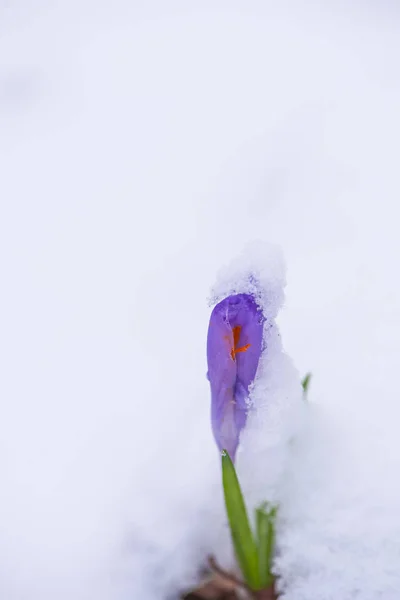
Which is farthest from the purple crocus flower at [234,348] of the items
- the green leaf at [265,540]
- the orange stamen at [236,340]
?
the green leaf at [265,540]

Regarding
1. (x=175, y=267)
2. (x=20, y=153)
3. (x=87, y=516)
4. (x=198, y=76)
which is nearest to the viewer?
(x=87, y=516)

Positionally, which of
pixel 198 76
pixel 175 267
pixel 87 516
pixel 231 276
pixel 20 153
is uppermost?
pixel 198 76

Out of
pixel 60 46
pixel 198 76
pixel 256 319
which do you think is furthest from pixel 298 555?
pixel 60 46

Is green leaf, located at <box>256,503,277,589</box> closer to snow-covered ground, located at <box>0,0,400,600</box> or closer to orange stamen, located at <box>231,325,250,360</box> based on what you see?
snow-covered ground, located at <box>0,0,400,600</box>

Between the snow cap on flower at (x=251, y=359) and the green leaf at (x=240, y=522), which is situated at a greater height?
the snow cap on flower at (x=251, y=359)

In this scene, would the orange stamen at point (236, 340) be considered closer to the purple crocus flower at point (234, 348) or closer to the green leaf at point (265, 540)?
the purple crocus flower at point (234, 348)

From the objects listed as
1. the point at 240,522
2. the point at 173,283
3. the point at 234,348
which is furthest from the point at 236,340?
the point at 173,283

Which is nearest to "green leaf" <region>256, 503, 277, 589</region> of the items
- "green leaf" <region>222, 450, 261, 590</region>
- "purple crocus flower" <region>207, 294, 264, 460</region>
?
"green leaf" <region>222, 450, 261, 590</region>

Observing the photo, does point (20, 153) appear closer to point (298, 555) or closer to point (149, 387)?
point (149, 387)
